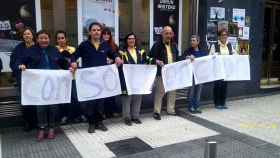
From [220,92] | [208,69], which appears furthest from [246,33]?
[208,69]

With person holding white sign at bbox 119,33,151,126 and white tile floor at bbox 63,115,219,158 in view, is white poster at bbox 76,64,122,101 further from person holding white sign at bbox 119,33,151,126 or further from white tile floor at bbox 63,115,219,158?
white tile floor at bbox 63,115,219,158

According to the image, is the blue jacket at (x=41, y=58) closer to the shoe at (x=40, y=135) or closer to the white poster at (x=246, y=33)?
the shoe at (x=40, y=135)

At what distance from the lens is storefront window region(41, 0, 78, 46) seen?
6434 millimetres

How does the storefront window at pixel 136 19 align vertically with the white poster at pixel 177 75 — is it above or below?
above

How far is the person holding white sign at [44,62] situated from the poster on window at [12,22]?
3.55ft

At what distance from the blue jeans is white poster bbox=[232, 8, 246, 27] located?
2416 mm

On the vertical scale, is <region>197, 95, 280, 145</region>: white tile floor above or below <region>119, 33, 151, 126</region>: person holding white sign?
below

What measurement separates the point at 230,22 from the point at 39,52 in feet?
16.6

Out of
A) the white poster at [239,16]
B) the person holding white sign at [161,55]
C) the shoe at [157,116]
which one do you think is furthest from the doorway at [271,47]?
the shoe at [157,116]

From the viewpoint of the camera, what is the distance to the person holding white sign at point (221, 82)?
23.9 feet

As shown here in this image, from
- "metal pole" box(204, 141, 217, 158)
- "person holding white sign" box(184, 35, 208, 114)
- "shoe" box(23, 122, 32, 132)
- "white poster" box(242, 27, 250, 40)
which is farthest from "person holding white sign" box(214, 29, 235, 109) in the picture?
"metal pole" box(204, 141, 217, 158)

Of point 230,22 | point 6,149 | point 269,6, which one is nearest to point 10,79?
point 6,149

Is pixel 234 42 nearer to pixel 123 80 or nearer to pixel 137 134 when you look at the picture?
pixel 123 80

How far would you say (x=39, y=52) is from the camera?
525 centimetres
